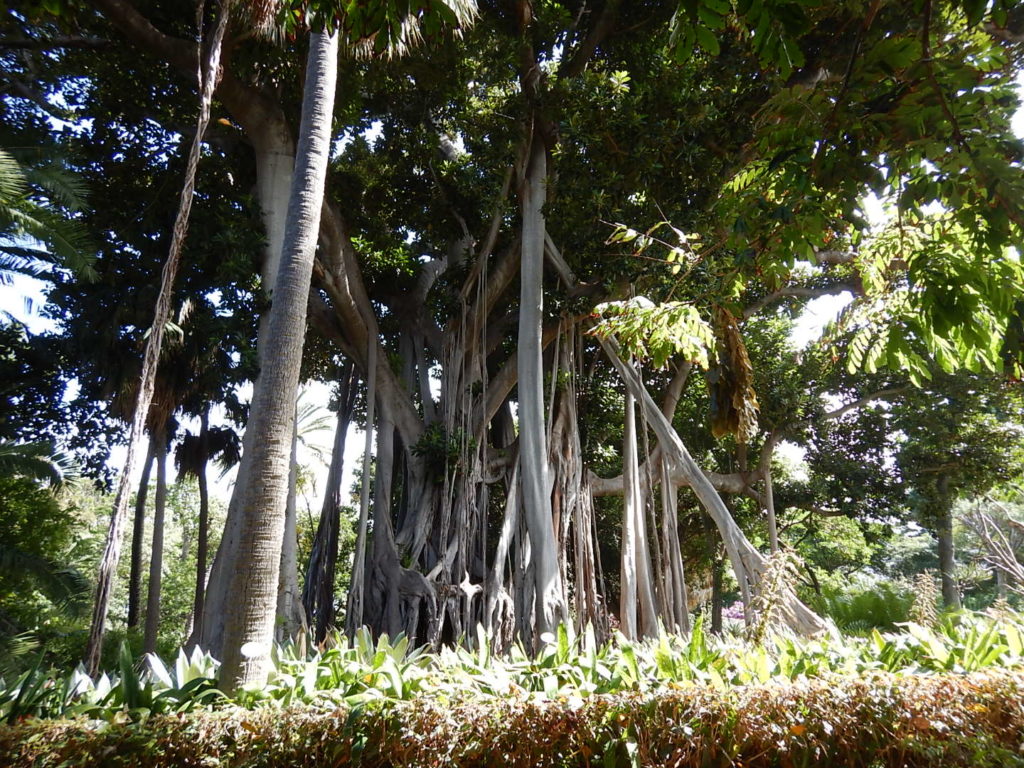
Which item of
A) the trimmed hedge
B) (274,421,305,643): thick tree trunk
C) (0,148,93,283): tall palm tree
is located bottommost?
the trimmed hedge

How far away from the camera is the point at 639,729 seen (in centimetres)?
230

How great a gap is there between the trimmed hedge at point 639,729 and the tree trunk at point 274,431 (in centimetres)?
36

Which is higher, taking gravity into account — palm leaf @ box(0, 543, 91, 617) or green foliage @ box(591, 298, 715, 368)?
green foliage @ box(591, 298, 715, 368)

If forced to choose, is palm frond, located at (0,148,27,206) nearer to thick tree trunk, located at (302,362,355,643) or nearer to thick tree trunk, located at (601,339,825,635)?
thick tree trunk, located at (302,362,355,643)

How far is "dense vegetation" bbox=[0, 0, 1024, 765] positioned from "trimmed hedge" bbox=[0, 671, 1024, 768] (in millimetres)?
14

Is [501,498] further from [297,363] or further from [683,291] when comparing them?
[297,363]

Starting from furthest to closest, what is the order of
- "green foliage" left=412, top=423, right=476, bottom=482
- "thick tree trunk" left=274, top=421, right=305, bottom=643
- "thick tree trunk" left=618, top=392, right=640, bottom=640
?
1. "green foliage" left=412, top=423, right=476, bottom=482
2. "thick tree trunk" left=618, top=392, right=640, bottom=640
3. "thick tree trunk" left=274, top=421, right=305, bottom=643

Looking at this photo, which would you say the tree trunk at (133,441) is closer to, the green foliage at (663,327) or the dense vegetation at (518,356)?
the dense vegetation at (518,356)

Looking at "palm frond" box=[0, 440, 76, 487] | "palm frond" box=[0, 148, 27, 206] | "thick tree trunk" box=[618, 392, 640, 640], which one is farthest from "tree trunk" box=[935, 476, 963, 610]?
"palm frond" box=[0, 440, 76, 487]

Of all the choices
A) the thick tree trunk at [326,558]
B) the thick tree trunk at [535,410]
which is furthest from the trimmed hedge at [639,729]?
the thick tree trunk at [326,558]

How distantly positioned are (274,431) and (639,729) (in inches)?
77.1

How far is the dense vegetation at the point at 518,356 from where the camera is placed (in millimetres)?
2238

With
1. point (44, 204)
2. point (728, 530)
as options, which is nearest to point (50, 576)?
point (44, 204)

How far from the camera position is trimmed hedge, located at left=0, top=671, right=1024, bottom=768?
210cm
